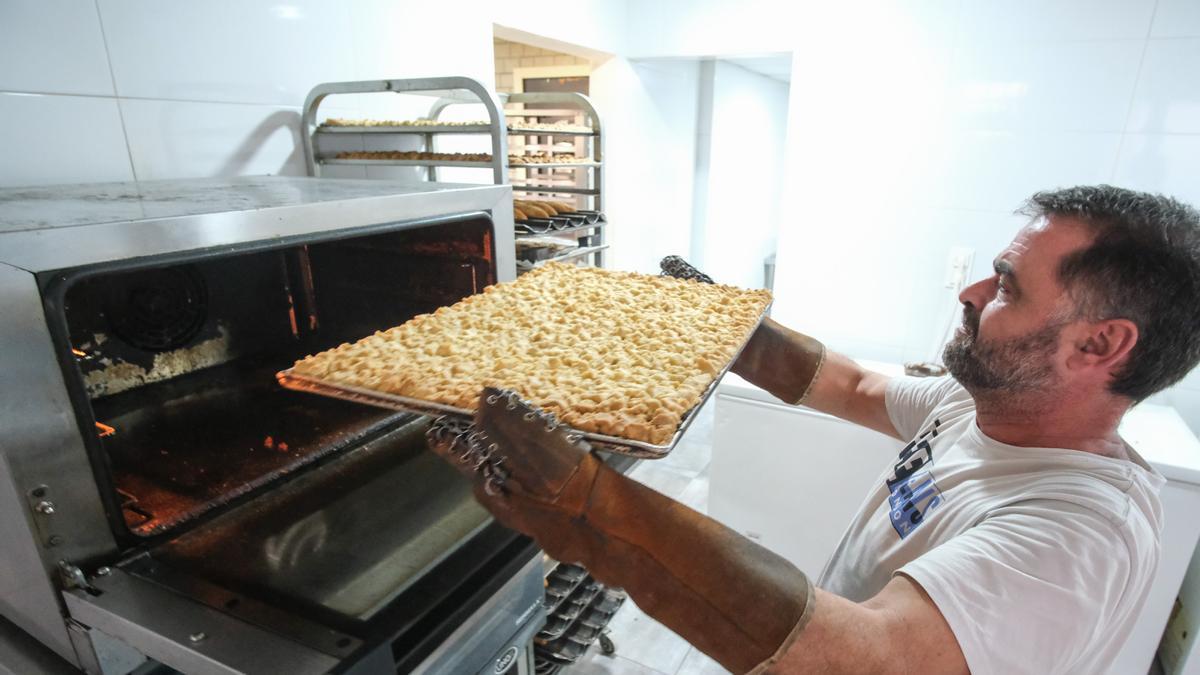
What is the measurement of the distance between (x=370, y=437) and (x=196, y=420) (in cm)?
37

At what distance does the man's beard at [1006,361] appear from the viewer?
903 millimetres

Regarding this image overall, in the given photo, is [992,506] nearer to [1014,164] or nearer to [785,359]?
[785,359]

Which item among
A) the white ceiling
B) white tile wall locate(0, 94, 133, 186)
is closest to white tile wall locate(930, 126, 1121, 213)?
the white ceiling

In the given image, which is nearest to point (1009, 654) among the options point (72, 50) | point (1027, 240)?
point (1027, 240)

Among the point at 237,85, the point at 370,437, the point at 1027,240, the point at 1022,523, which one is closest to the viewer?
the point at 1022,523

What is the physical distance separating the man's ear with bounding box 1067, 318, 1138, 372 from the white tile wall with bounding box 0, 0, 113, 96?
2.01 m

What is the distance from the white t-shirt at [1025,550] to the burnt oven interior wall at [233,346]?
0.94 meters

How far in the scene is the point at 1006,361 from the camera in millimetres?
935

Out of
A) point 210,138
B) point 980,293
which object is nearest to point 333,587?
point 980,293

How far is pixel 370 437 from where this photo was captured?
3.93 feet

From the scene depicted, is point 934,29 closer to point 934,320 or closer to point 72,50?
point 934,320

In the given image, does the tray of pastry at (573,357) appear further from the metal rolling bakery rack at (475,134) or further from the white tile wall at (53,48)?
the white tile wall at (53,48)

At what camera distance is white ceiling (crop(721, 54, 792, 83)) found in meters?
4.25

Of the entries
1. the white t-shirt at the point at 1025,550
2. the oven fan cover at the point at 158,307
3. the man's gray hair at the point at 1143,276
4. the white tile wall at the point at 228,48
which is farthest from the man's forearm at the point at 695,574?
the white tile wall at the point at 228,48
